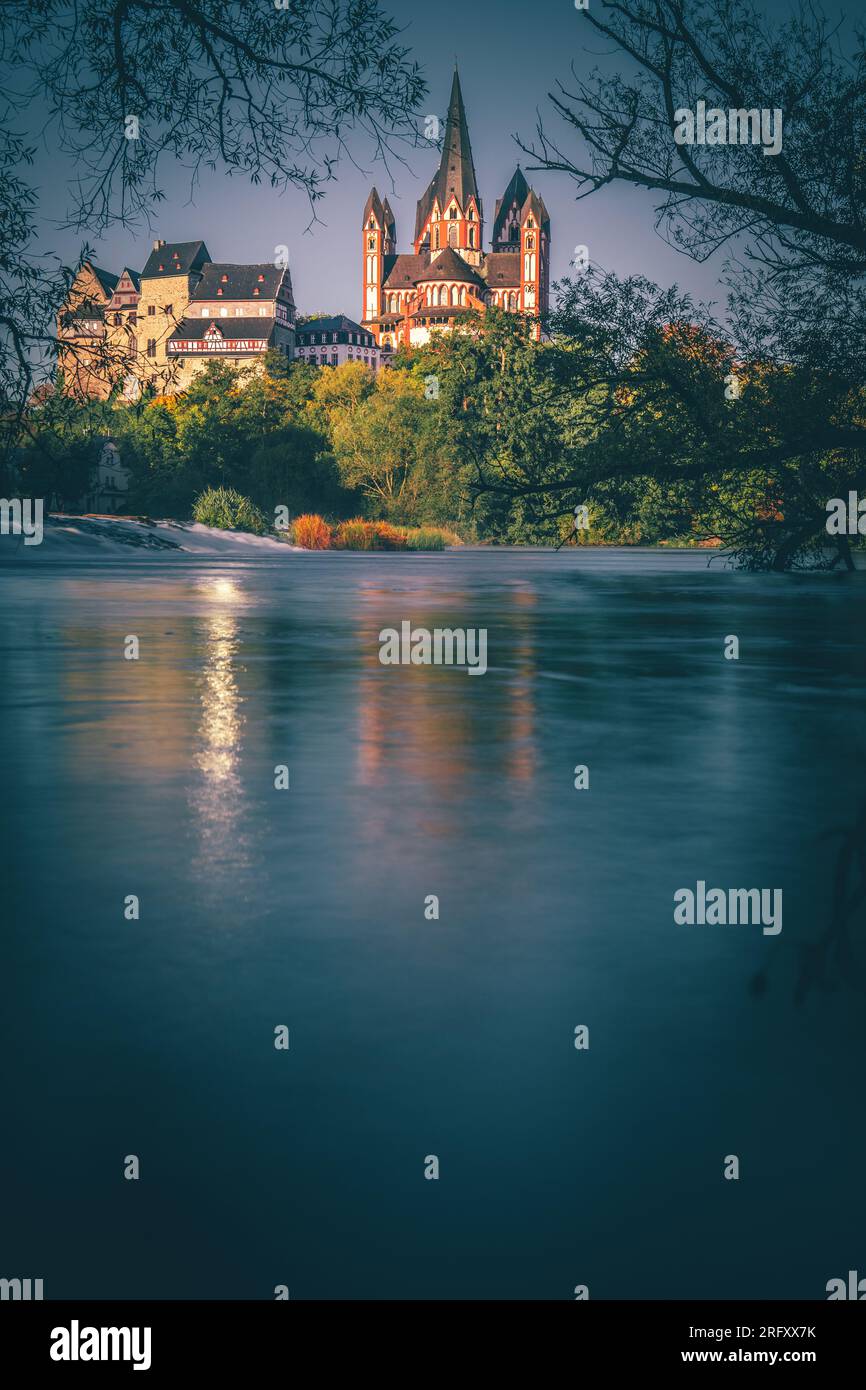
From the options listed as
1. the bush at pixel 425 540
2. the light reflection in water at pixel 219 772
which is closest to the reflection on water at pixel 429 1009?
the light reflection in water at pixel 219 772

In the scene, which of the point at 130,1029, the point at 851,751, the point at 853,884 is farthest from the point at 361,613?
the point at 130,1029

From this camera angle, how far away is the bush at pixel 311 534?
245ft

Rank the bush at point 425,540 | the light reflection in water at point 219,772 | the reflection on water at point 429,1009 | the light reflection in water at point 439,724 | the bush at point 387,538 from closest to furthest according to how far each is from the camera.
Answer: the reflection on water at point 429,1009
the light reflection in water at point 219,772
the light reflection in water at point 439,724
the bush at point 387,538
the bush at point 425,540

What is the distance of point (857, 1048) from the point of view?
13.9 ft

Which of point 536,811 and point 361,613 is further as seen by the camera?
point 361,613

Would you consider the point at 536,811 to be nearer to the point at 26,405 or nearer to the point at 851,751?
the point at 851,751

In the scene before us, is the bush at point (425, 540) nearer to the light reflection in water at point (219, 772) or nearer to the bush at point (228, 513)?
the bush at point (228, 513)

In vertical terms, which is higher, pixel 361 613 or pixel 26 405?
pixel 26 405

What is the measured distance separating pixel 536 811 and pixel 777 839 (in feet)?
4.58

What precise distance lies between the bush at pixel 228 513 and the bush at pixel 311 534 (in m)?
5.93

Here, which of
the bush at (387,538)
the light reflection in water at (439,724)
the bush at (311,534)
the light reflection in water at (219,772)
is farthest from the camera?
the bush at (387,538)

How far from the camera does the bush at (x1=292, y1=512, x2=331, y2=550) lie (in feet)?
245

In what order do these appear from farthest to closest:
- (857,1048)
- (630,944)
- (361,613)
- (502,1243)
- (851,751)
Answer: (361,613) < (851,751) < (630,944) < (857,1048) < (502,1243)
